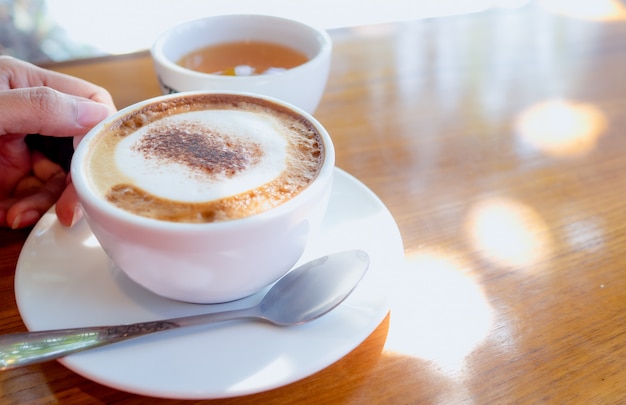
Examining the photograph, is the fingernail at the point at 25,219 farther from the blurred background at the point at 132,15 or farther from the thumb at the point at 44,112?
the blurred background at the point at 132,15

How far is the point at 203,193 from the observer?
2.05 ft

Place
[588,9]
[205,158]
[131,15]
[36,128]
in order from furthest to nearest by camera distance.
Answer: [131,15] < [588,9] < [36,128] < [205,158]

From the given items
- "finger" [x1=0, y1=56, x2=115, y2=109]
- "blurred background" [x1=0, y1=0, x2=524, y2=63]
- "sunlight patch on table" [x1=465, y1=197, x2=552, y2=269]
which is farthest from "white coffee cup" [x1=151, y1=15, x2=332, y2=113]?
"blurred background" [x1=0, y1=0, x2=524, y2=63]

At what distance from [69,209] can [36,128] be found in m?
0.13

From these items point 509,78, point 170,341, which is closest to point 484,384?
point 170,341

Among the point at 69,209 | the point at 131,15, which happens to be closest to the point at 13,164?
the point at 69,209

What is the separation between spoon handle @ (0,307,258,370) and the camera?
1.81 feet

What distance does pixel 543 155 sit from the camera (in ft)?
3.44

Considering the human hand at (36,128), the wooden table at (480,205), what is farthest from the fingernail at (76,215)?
the wooden table at (480,205)

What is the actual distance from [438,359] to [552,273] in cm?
24

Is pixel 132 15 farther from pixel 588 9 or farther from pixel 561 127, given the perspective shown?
pixel 561 127

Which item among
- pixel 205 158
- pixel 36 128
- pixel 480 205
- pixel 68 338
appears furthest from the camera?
pixel 480 205

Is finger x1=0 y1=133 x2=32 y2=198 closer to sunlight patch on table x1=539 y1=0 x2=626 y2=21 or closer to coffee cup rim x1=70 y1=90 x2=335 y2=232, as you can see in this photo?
coffee cup rim x1=70 y1=90 x2=335 y2=232

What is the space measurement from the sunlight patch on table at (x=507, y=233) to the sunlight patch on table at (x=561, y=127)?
22 centimetres
